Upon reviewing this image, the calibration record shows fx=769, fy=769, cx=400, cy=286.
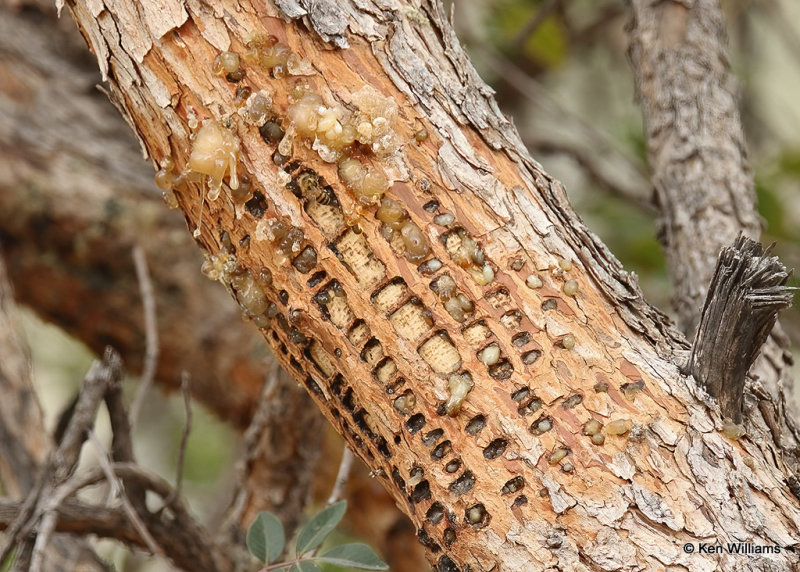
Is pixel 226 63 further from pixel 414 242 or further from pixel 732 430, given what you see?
pixel 732 430

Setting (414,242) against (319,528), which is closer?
(414,242)

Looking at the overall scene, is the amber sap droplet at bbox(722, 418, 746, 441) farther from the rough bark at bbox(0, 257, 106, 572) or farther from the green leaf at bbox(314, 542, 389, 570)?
the rough bark at bbox(0, 257, 106, 572)

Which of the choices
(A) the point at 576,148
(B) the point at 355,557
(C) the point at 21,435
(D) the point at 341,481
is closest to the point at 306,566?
(B) the point at 355,557

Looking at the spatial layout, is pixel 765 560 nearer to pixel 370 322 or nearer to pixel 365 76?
pixel 370 322

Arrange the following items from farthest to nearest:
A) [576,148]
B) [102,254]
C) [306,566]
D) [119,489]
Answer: [576,148] → [102,254] → [119,489] → [306,566]

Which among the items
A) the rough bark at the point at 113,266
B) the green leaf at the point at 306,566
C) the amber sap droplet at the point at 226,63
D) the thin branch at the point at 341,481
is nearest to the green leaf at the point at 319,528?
the green leaf at the point at 306,566

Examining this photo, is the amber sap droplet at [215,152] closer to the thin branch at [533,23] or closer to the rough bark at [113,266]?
the rough bark at [113,266]
